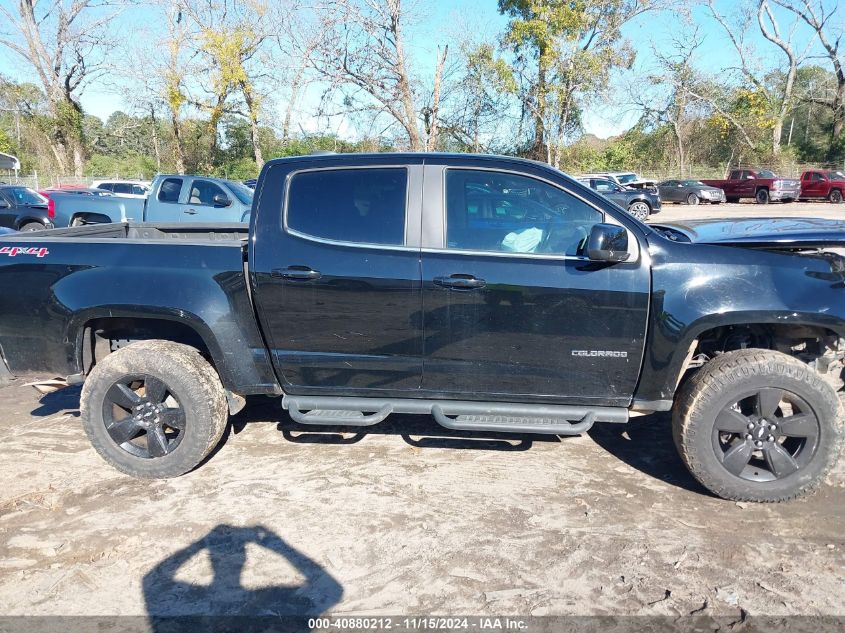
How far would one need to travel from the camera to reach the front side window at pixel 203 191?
11867 mm

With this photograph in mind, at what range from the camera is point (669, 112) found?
4294 centimetres

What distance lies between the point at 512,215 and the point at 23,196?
16883 millimetres

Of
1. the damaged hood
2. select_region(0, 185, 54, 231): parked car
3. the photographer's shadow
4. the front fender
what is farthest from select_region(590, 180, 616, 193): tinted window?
the photographer's shadow

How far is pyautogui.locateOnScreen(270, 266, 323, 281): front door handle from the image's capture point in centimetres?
353

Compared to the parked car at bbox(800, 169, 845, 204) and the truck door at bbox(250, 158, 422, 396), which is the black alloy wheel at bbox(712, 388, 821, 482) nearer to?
the truck door at bbox(250, 158, 422, 396)

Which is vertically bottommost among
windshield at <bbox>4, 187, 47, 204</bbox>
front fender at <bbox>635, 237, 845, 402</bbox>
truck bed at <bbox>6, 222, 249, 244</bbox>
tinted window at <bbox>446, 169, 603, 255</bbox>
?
front fender at <bbox>635, 237, 845, 402</bbox>

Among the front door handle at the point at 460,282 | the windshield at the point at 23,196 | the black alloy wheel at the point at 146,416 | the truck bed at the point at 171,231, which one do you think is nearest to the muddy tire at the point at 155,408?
the black alloy wheel at the point at 146,416

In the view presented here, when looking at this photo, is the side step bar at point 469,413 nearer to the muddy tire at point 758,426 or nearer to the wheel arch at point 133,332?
the muddy tire at point 758,426

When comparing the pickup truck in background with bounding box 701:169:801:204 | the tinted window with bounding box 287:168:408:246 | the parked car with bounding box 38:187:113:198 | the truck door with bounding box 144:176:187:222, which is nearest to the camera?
the tinted window with bounding box 287:168:408:246

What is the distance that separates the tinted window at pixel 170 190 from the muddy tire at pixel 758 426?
10.7 metres

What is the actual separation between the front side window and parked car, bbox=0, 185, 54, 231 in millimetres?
5711

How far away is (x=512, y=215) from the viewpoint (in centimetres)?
357

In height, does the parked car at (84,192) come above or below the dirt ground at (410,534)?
above

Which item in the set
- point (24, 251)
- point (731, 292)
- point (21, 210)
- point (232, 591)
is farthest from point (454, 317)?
point (21, 210)
